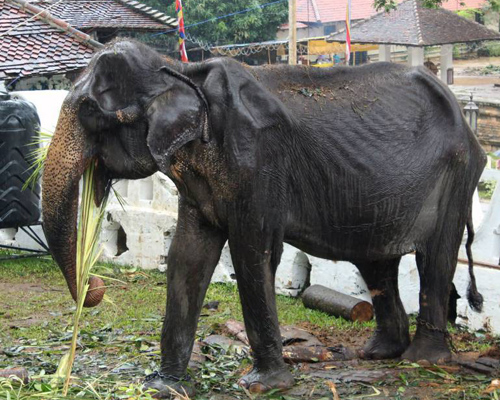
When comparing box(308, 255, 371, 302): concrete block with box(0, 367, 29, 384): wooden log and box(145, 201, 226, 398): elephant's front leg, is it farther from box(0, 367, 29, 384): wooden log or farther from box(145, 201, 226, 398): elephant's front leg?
box(0, 367, 29, 384): wooden log

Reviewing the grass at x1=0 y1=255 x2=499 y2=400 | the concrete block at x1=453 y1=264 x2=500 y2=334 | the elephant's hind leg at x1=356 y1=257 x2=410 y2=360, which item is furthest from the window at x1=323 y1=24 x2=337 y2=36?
the elephant's hind leg at x1=356 y1=257 x2=410 y2=360

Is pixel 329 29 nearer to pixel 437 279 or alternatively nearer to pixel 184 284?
pixel 437 279

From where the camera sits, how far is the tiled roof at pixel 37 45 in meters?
17.9

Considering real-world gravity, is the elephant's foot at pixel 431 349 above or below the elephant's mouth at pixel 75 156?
below

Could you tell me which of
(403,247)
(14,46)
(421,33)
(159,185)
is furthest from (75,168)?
(421,33)

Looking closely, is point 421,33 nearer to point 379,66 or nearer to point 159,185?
point 159,185

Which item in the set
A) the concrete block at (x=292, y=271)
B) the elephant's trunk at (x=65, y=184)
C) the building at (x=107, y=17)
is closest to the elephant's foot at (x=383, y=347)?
the concrete block at (x=292, y=271)

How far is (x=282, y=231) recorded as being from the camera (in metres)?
5.75

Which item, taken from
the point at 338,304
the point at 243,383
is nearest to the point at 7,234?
the point at 338,304

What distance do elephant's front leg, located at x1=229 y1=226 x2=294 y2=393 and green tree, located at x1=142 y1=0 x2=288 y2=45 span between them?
28.3 meters

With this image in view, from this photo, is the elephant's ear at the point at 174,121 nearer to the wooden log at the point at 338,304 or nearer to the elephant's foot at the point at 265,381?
the elephant's foot at the point at 265,381

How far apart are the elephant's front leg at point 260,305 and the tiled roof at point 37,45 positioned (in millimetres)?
12283

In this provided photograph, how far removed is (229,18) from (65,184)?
3068 centimetres

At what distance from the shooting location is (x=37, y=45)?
18.6 metres
